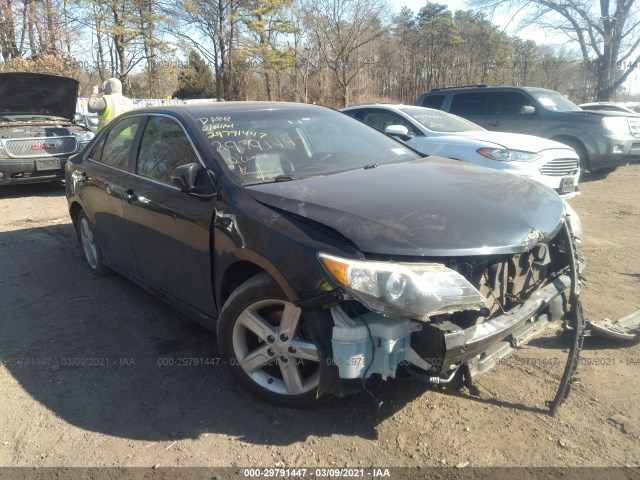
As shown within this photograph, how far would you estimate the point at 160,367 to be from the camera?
3223mm

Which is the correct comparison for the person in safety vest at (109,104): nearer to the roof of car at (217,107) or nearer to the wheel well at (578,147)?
the roof of car at (217,107)

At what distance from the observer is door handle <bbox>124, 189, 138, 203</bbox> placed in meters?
3.61

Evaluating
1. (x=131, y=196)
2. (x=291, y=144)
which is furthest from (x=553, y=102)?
(x=131, y=196)

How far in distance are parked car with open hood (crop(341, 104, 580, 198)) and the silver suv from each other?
9.84 ft

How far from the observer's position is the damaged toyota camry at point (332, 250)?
7.16ft

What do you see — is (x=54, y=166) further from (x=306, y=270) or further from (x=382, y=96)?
(x=382, y=96)

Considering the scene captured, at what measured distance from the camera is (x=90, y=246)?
482 cm

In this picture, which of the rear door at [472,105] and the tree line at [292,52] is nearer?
the rear door at [472,105]

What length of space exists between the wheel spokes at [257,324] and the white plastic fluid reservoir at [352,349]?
1.65ft

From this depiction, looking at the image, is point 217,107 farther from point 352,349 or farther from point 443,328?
point 443,328

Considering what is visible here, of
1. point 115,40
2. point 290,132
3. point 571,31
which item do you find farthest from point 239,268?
point 571,31

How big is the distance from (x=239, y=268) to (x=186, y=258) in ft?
1.78

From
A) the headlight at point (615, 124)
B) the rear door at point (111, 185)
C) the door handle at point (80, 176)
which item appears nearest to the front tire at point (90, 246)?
the rear door at point (111, 185)

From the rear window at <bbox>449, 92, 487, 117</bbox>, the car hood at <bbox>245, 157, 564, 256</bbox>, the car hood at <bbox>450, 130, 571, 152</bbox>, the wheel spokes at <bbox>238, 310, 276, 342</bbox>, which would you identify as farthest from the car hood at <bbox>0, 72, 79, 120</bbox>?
the rear window at <bbox>449, 92, 487, 117</bbox>
